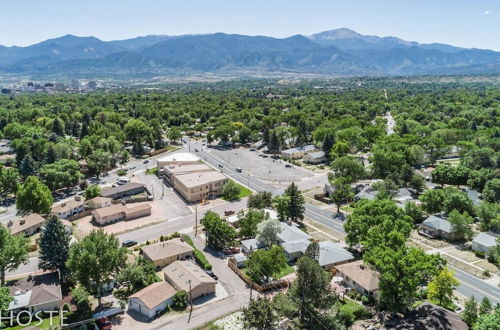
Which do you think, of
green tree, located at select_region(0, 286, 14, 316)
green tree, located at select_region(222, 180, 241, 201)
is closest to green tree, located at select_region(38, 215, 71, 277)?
green tree, located at select_region(0, 286, 14, 316)

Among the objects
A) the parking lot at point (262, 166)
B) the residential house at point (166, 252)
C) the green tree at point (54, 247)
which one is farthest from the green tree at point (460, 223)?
the green tree at point (54, 247)

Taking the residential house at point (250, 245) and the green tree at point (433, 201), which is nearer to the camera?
the residential house at point (250, 245)

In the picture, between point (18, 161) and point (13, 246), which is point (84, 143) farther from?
point (13, 246)

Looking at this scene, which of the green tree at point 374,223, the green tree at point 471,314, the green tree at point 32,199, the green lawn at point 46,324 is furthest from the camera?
the green tree at point 32,199

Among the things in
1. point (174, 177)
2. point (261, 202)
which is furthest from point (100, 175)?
point (261, 202)

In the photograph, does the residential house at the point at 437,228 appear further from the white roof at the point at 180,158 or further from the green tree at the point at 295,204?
the white roof at the point at 180,158
